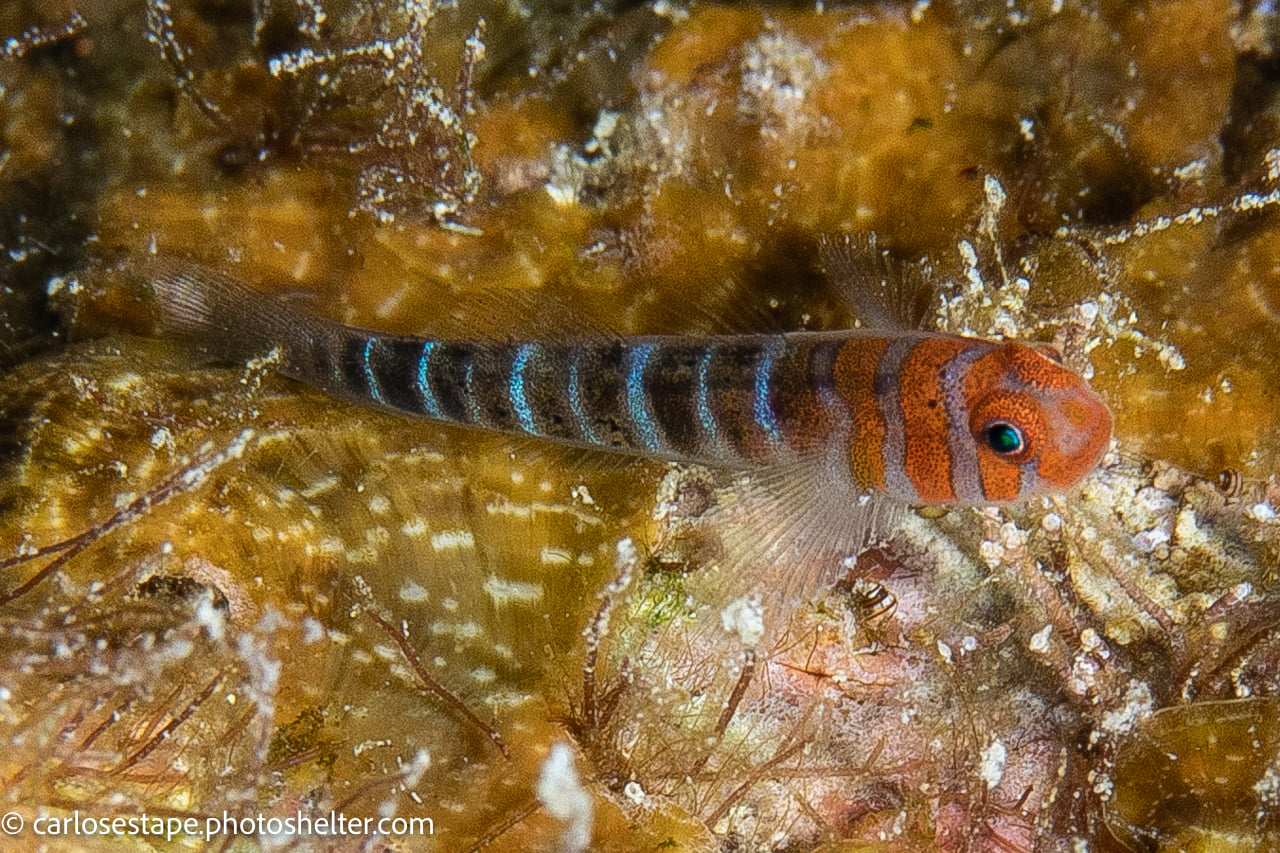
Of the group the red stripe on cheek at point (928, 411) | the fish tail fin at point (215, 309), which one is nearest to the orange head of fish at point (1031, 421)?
the red stripe on cheek at point (928, 411)

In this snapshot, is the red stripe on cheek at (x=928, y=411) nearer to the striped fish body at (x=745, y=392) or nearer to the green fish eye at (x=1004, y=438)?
the striped fish body at (x=745, y=392)

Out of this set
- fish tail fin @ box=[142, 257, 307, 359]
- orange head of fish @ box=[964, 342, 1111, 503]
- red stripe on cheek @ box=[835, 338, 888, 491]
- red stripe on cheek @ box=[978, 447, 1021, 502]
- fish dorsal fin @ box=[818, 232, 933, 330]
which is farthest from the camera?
fish tail fin @ box=[142, 257, 307, 359]

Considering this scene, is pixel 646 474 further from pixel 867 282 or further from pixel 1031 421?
pixel 1031 421

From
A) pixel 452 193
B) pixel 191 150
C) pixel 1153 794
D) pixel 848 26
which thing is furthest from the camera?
pixel 191 150

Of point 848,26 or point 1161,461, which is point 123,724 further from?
point 1161,461

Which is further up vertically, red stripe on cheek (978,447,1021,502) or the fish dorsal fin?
the fish dorsal fin

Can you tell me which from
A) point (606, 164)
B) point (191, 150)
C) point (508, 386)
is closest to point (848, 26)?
point (606, 164)

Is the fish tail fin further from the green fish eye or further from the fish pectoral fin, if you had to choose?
the green fish eye

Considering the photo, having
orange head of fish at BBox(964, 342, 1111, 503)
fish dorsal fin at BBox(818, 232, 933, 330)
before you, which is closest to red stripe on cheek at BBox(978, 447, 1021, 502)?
orange head of fish at BBox(964, 342, 1111, 503)
